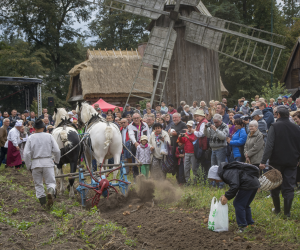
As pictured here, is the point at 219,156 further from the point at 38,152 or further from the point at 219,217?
the point at 38,152

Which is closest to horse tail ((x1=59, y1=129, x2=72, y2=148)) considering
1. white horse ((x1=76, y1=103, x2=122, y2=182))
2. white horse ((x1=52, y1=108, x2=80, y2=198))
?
white horse ((x1=52, y1=108, x2=80, y2=198))

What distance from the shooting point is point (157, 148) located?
9.53 m

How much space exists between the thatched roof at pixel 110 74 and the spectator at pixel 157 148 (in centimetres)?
1707

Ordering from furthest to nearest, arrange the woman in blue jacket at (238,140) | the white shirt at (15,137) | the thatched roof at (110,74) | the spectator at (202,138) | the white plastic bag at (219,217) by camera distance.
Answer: the thatched roof at (110,74) → the white shirt at (15,137) → the spectator at (202,138) → the woman in blue jacket at (238,140) → the white plastic bag at (219,217)

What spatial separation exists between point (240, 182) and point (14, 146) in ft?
36.1

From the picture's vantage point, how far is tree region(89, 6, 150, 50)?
131ft

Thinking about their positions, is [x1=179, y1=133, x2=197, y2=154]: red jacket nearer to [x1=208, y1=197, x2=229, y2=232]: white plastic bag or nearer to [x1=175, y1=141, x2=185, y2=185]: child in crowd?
[x1=175, y1=141, x2=185, y2=185]: child in crowd

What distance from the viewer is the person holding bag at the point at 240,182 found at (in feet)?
17.6

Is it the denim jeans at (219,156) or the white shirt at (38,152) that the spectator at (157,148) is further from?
the white shirt at (38,152)

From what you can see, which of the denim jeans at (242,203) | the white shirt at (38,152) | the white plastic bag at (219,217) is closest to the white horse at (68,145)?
the white shirt at (38,152)

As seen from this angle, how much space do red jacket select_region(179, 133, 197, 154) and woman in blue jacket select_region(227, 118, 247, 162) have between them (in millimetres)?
1057

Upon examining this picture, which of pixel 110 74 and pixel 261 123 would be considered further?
pixel 110 74

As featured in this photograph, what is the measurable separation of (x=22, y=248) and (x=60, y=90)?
31811 millimetres

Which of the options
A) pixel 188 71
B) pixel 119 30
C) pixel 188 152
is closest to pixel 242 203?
pixel 188 152
